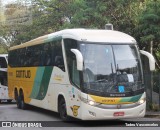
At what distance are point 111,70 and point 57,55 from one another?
2985 millimetres

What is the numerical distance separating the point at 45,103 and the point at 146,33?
244 inches

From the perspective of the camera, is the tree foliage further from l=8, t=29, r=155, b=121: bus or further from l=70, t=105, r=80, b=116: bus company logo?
l=70, t=105, r=80, b=116: bus company logo

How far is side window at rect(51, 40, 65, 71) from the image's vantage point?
49.5 ft

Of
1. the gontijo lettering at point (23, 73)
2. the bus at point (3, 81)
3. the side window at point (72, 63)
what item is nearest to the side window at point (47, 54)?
the side window at point (72, 63)

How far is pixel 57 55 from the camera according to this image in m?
15.6

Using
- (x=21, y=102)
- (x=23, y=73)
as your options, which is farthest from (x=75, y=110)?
(x=21, y=102)

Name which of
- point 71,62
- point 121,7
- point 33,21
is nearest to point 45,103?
point 71,62

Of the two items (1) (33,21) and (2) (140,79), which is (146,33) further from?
(1) (33,21)

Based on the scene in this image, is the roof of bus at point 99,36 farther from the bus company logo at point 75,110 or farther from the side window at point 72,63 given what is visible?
the bus company logo at point 75,110

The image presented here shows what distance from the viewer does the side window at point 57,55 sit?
15.1m

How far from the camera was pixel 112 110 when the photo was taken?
1311cm

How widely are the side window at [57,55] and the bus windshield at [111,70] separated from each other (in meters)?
1.72

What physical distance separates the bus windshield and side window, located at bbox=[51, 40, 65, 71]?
5.64 feet

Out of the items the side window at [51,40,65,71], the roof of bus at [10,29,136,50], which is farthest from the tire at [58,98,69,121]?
the roof of bus at [10,29,136,50]
